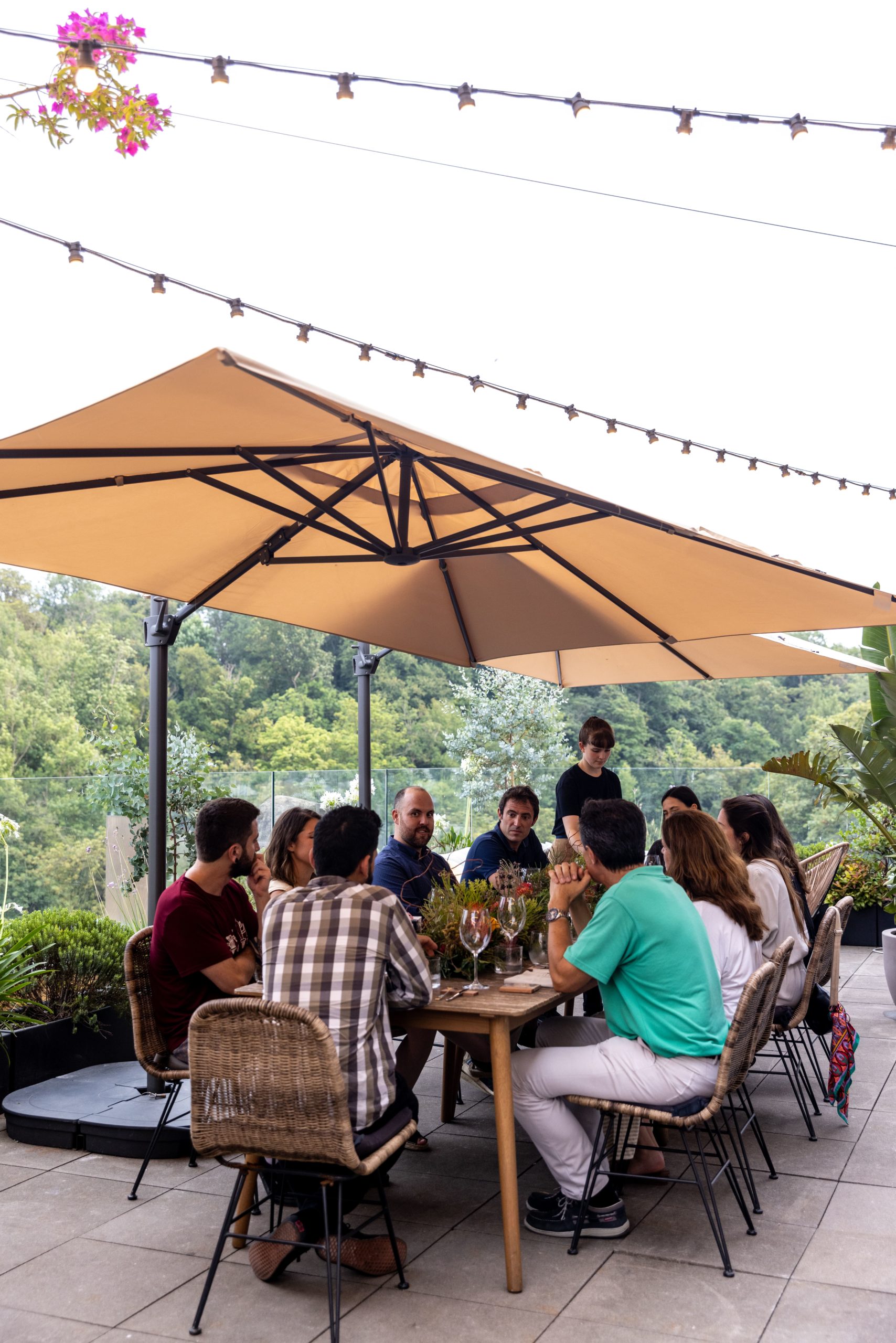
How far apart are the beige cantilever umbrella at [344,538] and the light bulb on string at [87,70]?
1.32m

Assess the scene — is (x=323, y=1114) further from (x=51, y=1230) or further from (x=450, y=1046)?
(x=450, y=1046)

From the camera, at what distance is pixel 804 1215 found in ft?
12.1

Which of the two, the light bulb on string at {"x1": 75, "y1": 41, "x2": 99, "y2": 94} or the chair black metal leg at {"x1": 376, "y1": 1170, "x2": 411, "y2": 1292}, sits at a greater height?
the light bulb on string at {"x1": 75, "y1": 41, "x2": 99, "y2": 94}

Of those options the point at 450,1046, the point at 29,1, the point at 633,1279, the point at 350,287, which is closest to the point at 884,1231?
the point at 633,1279

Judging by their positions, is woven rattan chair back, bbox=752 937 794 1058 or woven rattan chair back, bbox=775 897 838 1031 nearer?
woven rattan chair back, bbox=752 937 794 1058

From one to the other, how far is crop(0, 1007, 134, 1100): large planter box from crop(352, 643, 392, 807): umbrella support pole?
7.84ft

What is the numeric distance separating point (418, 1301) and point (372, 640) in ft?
11.1

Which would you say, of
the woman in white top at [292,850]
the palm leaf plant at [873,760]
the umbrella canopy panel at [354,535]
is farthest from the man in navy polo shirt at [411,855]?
the palm leaf plant at [873,760]

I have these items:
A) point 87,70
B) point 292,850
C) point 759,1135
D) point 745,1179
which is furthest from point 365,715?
point 87,70

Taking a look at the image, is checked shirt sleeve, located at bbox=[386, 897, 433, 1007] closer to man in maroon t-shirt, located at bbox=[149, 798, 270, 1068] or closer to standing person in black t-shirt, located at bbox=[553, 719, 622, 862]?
man in maroon t-shirt, located at bbox=[149, 798, 270, 1068]

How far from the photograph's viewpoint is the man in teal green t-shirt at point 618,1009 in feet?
11.0

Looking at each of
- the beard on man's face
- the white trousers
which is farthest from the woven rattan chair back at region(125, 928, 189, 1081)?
the white trousers

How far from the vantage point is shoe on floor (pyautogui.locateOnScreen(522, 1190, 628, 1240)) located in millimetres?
3533

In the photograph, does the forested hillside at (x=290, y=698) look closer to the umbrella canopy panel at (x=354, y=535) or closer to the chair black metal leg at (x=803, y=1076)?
the umbrella canopy panel at (x=354, y=535)
